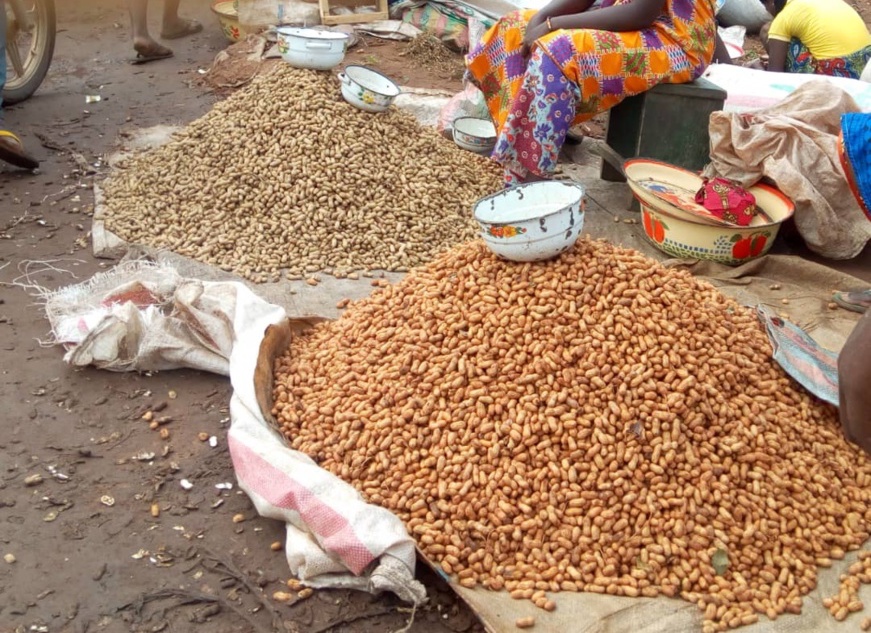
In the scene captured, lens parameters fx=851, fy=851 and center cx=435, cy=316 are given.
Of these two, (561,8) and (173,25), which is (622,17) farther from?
(173,25)

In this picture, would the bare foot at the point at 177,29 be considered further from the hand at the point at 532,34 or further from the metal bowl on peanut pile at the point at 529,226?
the metal bowl on peanut pile at the point at 529,226

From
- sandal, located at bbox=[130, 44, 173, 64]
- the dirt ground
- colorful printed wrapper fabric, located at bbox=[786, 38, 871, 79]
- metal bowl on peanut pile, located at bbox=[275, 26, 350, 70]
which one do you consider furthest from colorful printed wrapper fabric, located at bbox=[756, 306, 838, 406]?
sandal, located at bbox=[130, 44, 173, 64]

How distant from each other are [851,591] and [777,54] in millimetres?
3622

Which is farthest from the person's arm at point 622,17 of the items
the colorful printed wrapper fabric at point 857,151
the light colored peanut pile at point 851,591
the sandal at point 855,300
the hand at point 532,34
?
the light colored peanut pile at point 851,591

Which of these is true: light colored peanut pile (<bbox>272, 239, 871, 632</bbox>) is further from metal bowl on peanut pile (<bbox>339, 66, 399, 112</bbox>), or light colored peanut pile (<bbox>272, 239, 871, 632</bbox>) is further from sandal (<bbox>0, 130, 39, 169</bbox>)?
sandal (<bbox>0, 130, 39, 169</bbox>)

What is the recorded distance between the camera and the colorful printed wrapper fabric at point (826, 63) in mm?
4418

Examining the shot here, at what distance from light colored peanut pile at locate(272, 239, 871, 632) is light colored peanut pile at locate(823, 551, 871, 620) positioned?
0.05 meters

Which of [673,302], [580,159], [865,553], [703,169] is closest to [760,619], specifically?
[865,553]

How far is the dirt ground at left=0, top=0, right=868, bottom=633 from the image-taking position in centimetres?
183

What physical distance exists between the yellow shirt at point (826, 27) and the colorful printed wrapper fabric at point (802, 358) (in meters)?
2.65

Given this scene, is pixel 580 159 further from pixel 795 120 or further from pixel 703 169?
pixel 795 120

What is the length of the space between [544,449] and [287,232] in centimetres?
169

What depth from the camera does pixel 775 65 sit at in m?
4.72

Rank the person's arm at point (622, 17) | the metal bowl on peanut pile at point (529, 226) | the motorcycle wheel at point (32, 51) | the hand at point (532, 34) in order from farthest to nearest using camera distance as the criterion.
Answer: the motorcycle wheel at point (32, 51), the hand at point (532, 34), the person's arm at point (622, 17), the metal bowl on peanut pile at point (529, 226)
